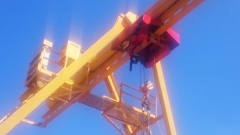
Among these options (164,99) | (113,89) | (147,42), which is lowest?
(164,99)

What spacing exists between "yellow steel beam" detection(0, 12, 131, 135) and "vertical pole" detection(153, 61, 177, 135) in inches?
72.2

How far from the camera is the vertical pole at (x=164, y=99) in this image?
9.73m

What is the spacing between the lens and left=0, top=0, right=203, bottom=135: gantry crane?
955 cm

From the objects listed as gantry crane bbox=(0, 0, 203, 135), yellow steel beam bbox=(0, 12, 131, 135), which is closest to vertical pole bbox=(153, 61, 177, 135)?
gantry crane bbox=(0, 0, 203, 135)

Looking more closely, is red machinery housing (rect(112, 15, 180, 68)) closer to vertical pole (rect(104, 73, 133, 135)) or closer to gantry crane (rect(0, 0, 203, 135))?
gantry crane (rect(0, 0, 203, 135))

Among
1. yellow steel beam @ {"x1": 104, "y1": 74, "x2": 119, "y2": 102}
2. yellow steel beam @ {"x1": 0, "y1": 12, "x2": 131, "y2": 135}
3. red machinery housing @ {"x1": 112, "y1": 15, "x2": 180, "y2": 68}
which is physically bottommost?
yellow steel beam @ {"x1": 0, "y1": 12, "x2": 131, "y2": 135}

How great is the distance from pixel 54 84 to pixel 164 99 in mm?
3494

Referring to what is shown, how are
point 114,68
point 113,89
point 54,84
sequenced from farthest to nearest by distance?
1. point 113,89
2. point 114,68
3. point 54,84

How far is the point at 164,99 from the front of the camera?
10.2m

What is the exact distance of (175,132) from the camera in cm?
970

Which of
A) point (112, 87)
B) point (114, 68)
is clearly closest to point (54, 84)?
point (114, 68)

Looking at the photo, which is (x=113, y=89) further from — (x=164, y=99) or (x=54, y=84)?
(x=54, y=84)

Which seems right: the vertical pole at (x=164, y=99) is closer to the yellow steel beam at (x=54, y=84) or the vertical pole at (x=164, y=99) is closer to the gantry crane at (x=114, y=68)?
the gantry crane at (x=114, y=68)

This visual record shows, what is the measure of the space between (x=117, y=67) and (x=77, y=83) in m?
2.23
